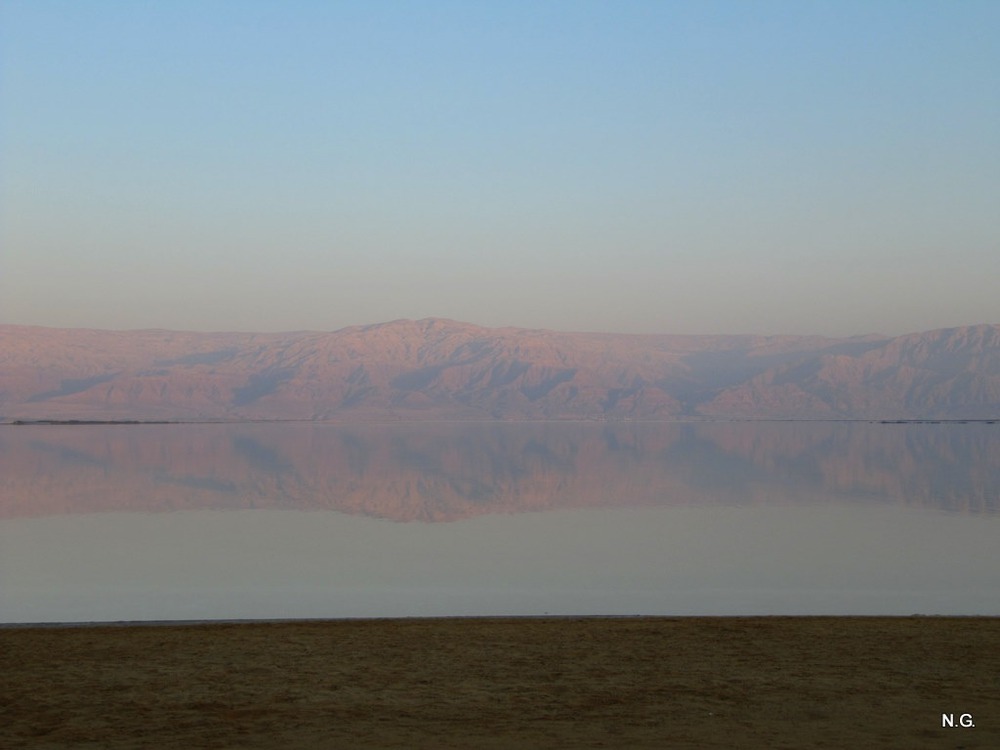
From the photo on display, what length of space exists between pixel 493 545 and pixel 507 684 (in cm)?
1144

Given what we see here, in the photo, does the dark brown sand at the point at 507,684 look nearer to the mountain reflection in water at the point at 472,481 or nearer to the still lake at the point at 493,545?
the still lake at the point at 493,545

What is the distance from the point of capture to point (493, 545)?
66.0 ft

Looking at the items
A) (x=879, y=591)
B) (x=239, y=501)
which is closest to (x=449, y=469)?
(x=239, y=501)

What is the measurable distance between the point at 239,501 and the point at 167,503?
5.54ft

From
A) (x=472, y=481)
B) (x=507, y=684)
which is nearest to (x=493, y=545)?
(x=507, y=684)

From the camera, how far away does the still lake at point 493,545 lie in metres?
14.3

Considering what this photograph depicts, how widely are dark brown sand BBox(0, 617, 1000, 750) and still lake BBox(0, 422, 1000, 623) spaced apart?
2.63 metres

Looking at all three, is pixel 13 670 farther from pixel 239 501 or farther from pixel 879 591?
pixel 239 501

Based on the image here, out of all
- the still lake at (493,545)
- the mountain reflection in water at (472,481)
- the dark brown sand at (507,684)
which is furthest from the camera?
the mountain reflection in water at (472,481)

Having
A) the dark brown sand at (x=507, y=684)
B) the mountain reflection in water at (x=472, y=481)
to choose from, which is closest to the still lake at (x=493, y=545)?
the mountain reflection in water at (x=472, y=481)

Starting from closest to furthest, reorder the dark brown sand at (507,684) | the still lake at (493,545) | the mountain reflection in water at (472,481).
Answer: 1. the dark brown sand at (507,684)
2. the still lake at (493,545)
3. the mountain reflection in water at (472,481)

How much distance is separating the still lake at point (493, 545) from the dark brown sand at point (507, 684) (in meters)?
2.63

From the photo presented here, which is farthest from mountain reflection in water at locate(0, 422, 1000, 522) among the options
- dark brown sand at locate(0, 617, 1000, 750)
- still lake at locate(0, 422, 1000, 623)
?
dark brown sand at locate(0, 617, 1000, 750)

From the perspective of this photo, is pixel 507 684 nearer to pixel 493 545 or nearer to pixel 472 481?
pixel 493 545
